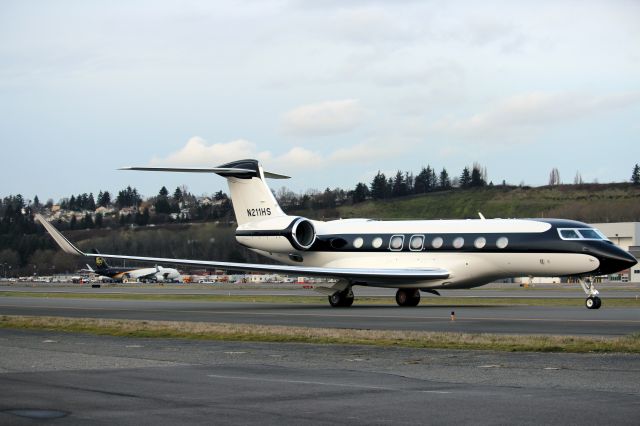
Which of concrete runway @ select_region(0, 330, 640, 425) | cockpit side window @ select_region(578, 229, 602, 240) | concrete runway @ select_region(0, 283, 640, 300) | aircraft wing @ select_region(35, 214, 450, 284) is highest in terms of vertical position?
cockpit side window @ select_region(578, 229, 602, 240)

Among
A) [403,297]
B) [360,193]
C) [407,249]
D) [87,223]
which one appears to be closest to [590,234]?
[407,249]

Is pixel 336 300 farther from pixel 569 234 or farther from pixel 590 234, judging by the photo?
pixel 590 234

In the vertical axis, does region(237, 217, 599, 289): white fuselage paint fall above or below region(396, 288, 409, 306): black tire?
above

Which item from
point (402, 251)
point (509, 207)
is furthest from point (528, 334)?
point (509, 207)

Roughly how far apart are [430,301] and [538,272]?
8.50m

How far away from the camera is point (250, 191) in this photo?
143 feet

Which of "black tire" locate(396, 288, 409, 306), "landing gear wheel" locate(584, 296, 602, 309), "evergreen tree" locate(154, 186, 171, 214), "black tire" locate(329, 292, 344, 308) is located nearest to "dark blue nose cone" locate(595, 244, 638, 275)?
"landing gear wheel" locate(584, 296, 602, 309)

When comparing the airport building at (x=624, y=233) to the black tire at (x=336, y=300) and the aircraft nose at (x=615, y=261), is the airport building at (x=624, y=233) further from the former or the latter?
the aircraft nose at (x=615, y=261)

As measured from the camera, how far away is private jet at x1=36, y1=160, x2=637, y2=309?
115 feet

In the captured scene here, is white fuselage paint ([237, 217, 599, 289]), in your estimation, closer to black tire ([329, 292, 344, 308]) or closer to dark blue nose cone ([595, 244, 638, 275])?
dark blue nose cone ([595, 244, 638, 275])

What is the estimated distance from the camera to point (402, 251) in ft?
128

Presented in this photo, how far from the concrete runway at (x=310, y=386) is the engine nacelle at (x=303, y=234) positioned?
21822mm

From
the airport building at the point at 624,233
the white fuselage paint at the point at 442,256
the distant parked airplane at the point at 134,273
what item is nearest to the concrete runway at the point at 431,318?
the white fuselage paint at the point at 442,256

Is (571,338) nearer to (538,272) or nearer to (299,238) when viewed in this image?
(538,272)
